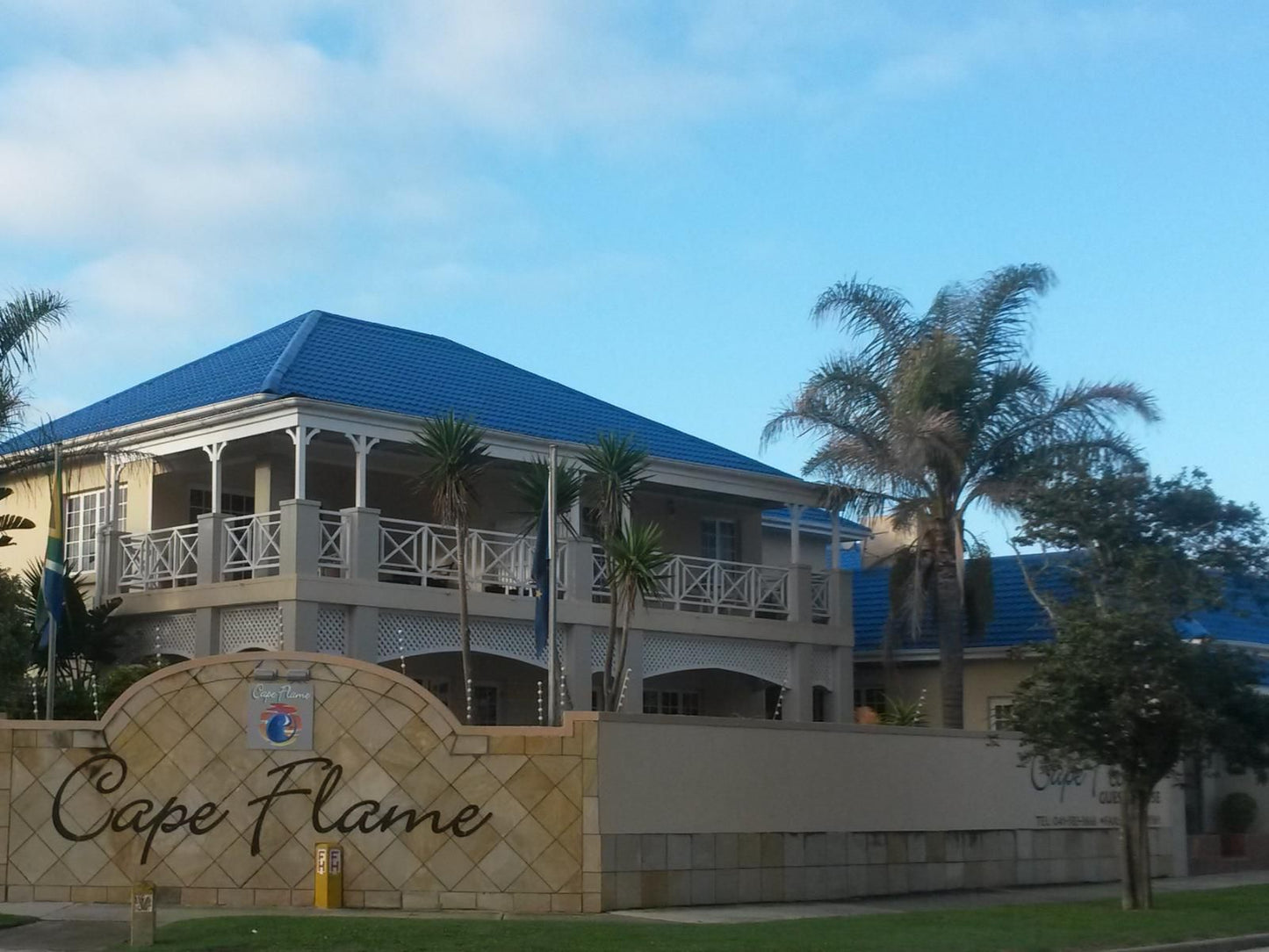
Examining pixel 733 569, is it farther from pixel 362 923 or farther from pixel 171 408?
pixel 362 923

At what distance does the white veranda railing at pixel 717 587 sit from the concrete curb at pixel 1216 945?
12.3 meters

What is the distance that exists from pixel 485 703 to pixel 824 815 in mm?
9221

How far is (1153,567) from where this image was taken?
19.5 metres

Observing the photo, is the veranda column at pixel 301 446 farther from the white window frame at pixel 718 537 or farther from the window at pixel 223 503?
the white window frame at pixel 718 537

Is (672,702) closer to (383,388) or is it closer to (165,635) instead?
(383,388)

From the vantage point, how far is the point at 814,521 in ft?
127

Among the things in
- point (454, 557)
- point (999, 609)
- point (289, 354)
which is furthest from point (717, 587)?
point (289, 354)

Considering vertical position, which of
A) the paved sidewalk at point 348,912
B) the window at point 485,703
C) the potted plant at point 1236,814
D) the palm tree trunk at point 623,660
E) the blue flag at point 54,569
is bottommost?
the paved sidewalk at point 348,912

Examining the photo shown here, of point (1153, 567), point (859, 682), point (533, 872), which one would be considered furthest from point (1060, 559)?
point (859, 682)

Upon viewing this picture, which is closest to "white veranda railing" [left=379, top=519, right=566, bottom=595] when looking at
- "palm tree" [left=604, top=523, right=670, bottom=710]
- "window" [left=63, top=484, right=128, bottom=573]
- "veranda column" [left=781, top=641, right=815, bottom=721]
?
"palm tree" [left=604, top=523, right=670, bottom=710]

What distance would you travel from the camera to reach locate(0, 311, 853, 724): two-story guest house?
2559 cm

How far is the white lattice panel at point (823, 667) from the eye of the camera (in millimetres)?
31516

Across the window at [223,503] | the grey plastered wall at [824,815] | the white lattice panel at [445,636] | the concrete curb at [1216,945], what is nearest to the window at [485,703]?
the white lattice panel at [445,636]

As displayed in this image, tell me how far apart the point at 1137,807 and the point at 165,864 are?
11.4 m
